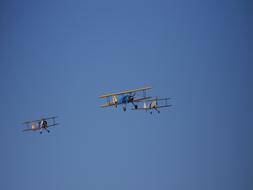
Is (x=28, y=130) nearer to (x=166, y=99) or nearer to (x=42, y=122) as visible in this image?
(x=42, y=122)

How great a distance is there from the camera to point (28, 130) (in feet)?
356

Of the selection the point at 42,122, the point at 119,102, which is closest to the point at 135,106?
the point at 119,102

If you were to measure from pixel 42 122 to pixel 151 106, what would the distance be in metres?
20.5

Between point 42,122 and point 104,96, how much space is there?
13.3 meters

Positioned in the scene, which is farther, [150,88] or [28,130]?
[28,130]

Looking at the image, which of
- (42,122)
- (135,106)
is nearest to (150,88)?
(135,106)

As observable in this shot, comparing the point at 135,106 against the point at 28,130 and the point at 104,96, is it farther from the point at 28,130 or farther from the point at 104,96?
the point at 28,130

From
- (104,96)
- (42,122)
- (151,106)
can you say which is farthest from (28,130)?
(151,106)

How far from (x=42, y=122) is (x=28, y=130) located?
333 cm

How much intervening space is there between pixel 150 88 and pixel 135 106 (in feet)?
16.2

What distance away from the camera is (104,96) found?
4063 inches

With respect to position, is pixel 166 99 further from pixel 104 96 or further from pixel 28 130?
pixel 28 130

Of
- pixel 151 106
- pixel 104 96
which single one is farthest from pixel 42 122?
pixel 151 106

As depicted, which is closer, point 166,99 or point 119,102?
point 119,102
